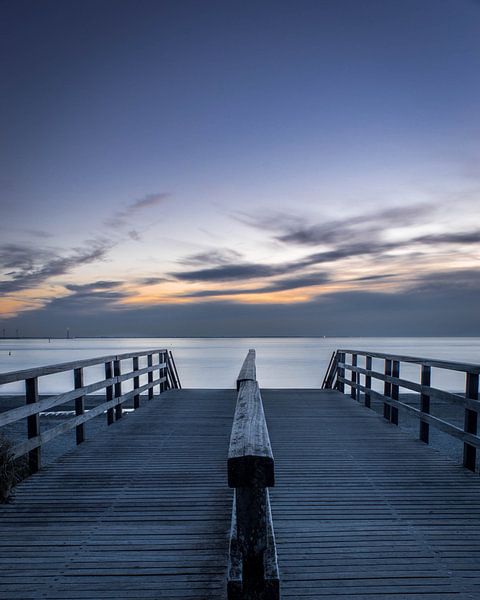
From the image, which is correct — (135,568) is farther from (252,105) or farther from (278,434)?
(252,105)

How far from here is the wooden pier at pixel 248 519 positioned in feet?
8.48

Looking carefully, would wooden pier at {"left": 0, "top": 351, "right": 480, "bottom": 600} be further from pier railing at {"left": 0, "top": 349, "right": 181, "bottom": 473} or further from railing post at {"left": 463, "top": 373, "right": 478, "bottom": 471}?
pier railing at {"left": 0, "top": 349, "right": 181, "bottom": 473}

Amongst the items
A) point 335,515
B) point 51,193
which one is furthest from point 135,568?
point 51,193

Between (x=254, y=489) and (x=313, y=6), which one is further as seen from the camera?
(x=313, y=6)

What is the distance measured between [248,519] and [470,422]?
4.25 metres

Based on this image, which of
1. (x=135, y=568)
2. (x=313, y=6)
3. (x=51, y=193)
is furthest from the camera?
(x=51, y=193)

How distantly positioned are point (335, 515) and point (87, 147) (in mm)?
19452

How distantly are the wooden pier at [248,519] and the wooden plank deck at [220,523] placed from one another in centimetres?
1

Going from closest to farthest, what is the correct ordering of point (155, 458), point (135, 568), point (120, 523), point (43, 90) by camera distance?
point (135, 568)
point (120, 523)
point (155, 458)
point (43, 90)

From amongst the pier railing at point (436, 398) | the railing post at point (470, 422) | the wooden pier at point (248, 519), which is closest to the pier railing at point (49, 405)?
the wooden pier at point (248, 519)

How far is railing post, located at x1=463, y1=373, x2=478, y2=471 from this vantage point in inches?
202

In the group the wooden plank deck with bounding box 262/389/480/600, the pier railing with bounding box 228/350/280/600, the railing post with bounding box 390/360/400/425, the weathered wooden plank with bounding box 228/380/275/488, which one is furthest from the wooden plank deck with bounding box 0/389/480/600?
the railing post with bounding box 390/360/400/425

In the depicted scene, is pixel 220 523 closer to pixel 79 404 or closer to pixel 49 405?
pixel 49 405

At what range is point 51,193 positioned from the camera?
77.2 ft
